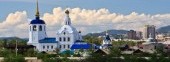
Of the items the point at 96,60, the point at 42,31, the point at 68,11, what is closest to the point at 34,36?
the point at 42,31

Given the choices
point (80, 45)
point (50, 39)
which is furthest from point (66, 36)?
point (80, 45)

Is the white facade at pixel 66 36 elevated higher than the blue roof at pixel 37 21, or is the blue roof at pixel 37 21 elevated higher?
the blue roof at pixel 37 21

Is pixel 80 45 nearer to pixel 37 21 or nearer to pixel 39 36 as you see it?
pixel 39 36

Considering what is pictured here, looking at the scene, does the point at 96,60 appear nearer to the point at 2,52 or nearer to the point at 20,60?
the point at 20,60

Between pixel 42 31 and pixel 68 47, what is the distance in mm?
5660

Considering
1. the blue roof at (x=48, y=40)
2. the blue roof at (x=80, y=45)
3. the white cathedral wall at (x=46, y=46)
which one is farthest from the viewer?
the blue roof at (x=48, y=40)

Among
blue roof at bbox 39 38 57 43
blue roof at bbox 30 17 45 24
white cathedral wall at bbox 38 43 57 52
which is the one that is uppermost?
blue roof at bbox 30 17 45 24

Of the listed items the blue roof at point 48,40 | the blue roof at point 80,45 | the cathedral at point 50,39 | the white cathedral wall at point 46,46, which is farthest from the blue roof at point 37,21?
the blue roof at point 80,45

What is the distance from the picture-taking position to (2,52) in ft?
219

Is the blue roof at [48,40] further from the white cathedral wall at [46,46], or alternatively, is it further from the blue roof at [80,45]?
the blue roof at [80,45]

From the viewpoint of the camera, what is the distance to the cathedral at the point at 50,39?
9500 centimetres

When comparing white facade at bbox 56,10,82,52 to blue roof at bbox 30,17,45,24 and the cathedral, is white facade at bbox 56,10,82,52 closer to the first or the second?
the cathedral

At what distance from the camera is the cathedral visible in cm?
9500

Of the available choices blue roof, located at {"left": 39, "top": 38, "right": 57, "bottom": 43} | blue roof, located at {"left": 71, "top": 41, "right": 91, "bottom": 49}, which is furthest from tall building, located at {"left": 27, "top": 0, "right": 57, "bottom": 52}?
blue roof, located at {"left": 71, "top": 41, "right": 91, "bottom": 49}
